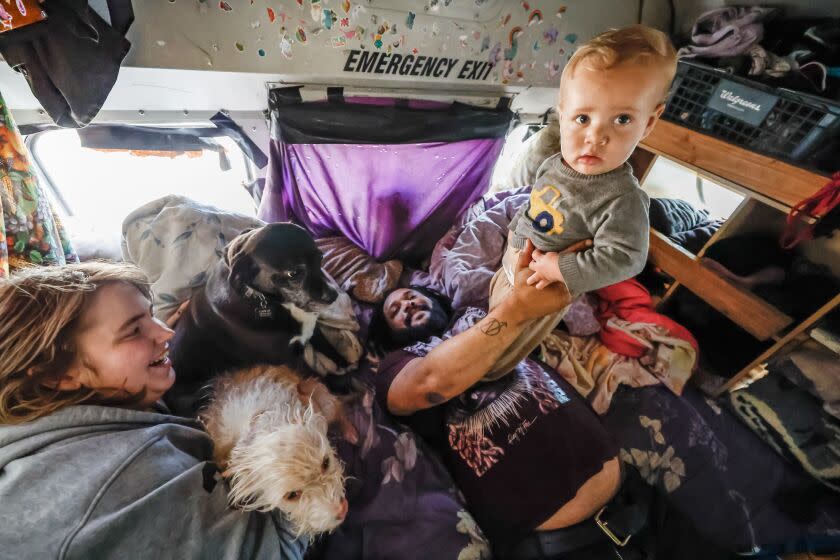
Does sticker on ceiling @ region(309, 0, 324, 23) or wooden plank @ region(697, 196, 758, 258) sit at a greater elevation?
sticker on ceiling @ region(309, 0, 324, 23)

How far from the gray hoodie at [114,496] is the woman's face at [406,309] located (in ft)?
2.83

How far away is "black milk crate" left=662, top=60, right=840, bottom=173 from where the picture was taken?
1145 mm

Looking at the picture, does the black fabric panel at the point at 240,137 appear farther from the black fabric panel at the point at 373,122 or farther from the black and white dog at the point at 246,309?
the black and white dog at the point at 246,309

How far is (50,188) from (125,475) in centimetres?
211

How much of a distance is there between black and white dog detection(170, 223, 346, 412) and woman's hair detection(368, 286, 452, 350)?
0.46 metres

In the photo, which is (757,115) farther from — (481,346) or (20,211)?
(20,211)

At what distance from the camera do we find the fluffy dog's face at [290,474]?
734 millimetres

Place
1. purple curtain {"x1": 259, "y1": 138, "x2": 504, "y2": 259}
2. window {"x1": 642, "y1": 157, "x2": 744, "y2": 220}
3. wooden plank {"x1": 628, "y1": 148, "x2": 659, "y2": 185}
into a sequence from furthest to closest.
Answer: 1. window {"x1": 642, "y1": 157, "x2": 744, "y2": 220}
2. wooden plank {"x1": 628, "y1": 148, "x2": 659, "y2": 185}
3. purple curtain {"x1": 259, "y1": 138, "x2": 504, "y2": 259}

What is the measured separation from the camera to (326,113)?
1.49 meters

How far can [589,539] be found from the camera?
99cm

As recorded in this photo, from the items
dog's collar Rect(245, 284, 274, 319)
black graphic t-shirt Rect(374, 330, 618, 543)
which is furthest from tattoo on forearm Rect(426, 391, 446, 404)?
dog's collar Rect(245, 284, 274, 319)

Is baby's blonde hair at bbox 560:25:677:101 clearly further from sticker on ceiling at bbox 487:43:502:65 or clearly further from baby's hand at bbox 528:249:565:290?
sticker on ceiling at bbox 487:43:502:65

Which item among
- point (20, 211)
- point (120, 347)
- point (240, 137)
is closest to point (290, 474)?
point (120, 347)

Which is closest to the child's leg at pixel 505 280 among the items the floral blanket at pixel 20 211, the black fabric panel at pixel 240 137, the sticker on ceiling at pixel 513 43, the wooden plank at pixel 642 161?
the sticker on ceiling at pixel 513 43
